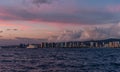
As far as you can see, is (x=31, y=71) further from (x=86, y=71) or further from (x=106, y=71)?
(x=106, y=71)

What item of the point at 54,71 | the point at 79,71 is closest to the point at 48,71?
the point at 54,71

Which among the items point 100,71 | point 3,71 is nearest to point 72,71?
point 100,71

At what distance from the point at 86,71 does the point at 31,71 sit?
10426 millimetres

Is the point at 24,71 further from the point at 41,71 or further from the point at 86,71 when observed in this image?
the point at 86,71

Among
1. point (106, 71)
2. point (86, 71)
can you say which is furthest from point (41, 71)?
point (106, 71)

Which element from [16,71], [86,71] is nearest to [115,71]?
[86,71]

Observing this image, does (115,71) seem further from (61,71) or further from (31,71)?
(31,71)

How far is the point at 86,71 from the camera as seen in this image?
57125 mm

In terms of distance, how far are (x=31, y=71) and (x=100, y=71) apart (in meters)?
13.1

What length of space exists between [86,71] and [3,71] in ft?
51.1

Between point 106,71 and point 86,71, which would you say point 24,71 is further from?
point 106,71

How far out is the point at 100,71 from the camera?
57.4 metres

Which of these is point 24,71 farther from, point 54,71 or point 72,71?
point 72,71

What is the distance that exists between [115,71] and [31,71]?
1609 cm
